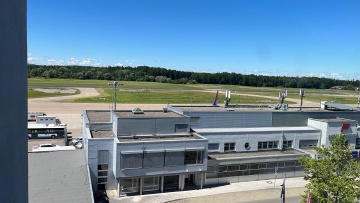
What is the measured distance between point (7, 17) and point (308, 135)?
41.1 metres

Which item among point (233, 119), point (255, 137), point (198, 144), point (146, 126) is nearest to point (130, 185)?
point (146, 126)

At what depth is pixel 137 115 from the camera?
32.9 m

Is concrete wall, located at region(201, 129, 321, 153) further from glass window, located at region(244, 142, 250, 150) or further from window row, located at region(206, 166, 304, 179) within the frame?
window row, located at region(206, 166, 304, 179)

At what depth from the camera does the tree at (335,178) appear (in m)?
20.2

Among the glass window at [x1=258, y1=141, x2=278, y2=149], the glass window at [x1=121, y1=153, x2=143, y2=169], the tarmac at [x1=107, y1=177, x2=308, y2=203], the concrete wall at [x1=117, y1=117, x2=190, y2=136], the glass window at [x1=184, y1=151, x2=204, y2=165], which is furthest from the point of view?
the glass window at [x1=258, y1=141, x2=278, y2=149]

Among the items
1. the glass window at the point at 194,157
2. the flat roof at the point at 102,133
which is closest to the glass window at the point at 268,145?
the glass window at the point at 194,157

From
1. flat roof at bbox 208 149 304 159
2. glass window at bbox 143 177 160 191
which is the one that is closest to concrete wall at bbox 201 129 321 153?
flat roof at bbox 208 149 304 159

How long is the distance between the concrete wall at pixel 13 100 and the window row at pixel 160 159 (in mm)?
24836

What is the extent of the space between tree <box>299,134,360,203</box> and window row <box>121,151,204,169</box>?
1070 centimetres

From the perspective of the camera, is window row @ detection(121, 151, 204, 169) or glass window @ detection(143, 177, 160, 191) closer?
window row @ detection(121, 151, 204, 169)

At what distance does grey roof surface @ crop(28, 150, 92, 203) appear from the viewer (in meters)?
20.7

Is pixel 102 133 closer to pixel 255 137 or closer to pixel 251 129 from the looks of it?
pixel 255 137

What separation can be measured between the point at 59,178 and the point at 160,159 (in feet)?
29.0

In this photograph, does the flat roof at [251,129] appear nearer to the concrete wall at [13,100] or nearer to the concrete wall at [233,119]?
the concrete wall at [233,119]
